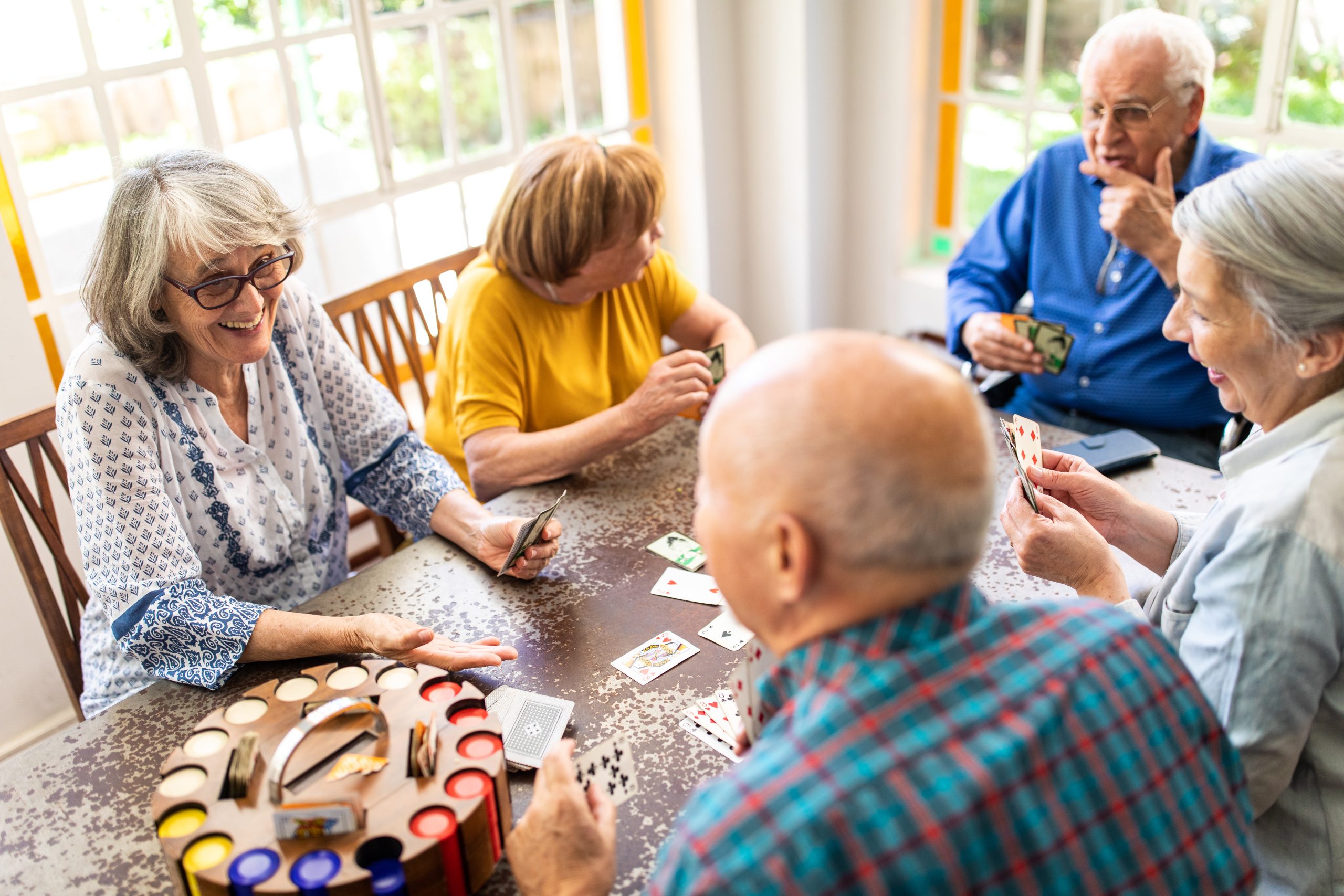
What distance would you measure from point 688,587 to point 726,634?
140 mm

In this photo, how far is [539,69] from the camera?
3.52 meters

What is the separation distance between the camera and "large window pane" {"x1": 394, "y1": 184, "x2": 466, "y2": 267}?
129 inches

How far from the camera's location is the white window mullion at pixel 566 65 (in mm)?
3506

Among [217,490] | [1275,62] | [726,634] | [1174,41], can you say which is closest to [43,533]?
[217,490]

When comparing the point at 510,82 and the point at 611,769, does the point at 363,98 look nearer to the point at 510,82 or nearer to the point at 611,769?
the point at 510,82

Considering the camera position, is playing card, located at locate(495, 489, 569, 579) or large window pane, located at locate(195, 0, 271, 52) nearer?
playing card, located at locate(495, 489, 569, 579)

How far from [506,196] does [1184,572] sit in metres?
1.48

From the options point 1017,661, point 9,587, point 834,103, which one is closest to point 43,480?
point 9,587

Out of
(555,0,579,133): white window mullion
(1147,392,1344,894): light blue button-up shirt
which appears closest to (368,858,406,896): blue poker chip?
(1147,392,1344,894): light blue button-up shirt

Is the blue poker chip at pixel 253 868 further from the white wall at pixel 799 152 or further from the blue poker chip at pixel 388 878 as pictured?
the white wall at pixel 799 152

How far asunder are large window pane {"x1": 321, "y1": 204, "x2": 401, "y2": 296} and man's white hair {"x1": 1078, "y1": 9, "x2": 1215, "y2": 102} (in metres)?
2.04

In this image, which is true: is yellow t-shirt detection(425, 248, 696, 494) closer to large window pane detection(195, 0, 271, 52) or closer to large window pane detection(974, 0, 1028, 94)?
large window pane detection(195, 0, 271, 52)

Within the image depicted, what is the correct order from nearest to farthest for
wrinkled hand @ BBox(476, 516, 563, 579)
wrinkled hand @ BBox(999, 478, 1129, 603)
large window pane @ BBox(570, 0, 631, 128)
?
wrinkled hand @ BBox(999, 478, 1129, 603) < wrinkled hand @ BBox(476, 516, 563, 579) < large window pane @ BBox(570, 0, 631, 128)

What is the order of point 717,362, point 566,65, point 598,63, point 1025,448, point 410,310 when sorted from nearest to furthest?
point 1025,448, point 717,362, point 410,310, point 566,65, point 598,63
